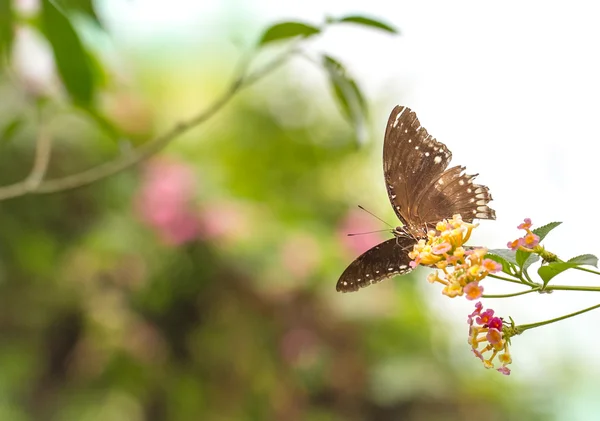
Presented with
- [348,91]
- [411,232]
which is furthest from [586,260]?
[348,91]

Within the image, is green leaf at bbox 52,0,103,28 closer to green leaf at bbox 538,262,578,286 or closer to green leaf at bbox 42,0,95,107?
green leaf at bbox 42,0,95,107

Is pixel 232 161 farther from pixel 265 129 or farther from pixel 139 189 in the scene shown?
pixel 139 189

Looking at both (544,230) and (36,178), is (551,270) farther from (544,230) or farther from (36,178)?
(36,178)

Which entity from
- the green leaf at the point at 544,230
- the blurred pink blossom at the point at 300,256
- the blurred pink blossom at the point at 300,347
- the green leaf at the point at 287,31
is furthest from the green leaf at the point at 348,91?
the blurred pink blossom at the point at 300,347

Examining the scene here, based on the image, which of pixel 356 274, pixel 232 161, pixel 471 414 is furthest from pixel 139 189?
pixel 356 274

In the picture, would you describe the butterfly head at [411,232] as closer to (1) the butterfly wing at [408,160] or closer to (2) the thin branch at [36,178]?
(1) the butterfly wing at [408,160]

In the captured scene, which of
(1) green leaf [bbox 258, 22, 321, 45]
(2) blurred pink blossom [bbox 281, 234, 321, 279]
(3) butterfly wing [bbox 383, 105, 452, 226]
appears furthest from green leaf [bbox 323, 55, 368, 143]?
(2) blurred pink blossom [bbox 281, 234, 321, 279]
